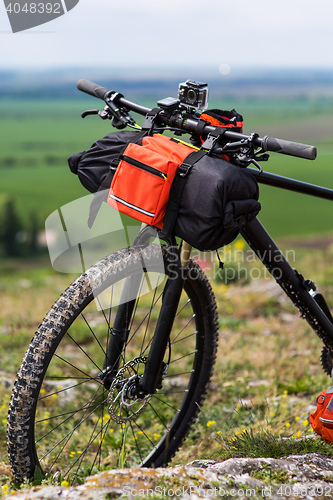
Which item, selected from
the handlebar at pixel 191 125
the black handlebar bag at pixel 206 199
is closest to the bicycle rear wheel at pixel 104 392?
the black handlebar bag at pixel 206 199

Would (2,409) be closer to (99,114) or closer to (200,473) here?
(200,473)

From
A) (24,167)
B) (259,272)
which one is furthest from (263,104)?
(259,272)

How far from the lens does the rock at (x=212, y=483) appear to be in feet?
6.91

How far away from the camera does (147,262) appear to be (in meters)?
2.63

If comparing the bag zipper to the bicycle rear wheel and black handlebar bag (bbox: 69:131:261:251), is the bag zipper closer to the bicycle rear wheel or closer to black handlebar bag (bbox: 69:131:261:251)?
black handlebar bag (bbox: 69:131:261:251)

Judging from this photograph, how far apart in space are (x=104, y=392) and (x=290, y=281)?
1.44 m

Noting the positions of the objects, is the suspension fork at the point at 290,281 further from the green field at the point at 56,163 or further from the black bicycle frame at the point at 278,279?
the green field at the point at 56,163

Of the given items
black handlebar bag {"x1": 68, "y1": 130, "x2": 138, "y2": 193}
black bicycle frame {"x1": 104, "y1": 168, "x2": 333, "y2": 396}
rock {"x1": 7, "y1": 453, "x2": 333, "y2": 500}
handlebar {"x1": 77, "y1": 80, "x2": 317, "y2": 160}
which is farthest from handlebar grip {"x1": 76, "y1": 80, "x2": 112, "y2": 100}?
rock {"x1": 7, "y1": 453, "x2": 333, "y2": 500}

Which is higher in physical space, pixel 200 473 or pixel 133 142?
pixel 133 142

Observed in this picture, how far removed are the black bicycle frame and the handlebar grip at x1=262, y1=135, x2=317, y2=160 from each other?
0.37m

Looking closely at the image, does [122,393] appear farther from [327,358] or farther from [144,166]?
[327,358]

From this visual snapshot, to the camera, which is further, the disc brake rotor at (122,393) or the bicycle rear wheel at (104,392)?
the disc brake rotor at (122,393)

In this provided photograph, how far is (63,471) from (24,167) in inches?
3127

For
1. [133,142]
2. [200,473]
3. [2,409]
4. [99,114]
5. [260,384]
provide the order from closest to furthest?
[200,473], [133,142], [99,114], [2,409], [260,384]
